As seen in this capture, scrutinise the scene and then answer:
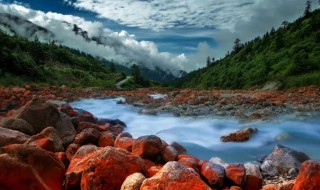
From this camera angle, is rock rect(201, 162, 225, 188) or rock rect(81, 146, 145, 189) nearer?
rock rect(81, 146, 145, 189)

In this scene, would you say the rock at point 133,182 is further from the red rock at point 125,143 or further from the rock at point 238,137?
the rock at point 238,137

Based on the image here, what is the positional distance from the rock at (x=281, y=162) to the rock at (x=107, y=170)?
13.8 ft

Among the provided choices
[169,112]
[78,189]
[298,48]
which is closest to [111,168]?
[78,189]

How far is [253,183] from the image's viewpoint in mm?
7945

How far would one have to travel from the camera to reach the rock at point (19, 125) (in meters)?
10.5

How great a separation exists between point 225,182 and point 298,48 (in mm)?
63705

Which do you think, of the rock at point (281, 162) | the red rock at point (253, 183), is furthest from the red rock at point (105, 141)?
the rock at point (281, 162)

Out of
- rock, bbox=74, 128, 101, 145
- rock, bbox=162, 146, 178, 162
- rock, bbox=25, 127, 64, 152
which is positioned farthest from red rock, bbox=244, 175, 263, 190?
rock, bbox=25, 127, 64, 152

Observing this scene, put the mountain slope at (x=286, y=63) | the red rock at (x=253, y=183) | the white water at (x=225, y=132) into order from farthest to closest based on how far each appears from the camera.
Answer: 1. the mountain slope at (x=286, y=63)
2. the white water at (x=225, y=132)
3. the red rock at (x=253, y=183)

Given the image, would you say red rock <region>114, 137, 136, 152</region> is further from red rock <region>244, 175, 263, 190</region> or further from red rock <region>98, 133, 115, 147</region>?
red rock <region>244, 175, 263, 190</region>

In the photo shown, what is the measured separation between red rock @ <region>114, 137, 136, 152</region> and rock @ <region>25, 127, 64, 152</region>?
5.46 ft

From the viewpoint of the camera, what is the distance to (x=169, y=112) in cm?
2214

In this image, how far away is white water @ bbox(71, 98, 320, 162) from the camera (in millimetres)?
12730

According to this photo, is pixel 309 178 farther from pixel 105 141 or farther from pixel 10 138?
pixel 10 138
